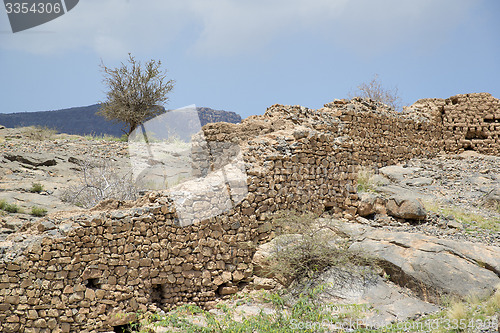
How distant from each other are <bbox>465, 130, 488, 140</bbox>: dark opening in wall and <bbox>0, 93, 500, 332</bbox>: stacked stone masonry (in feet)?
28.9

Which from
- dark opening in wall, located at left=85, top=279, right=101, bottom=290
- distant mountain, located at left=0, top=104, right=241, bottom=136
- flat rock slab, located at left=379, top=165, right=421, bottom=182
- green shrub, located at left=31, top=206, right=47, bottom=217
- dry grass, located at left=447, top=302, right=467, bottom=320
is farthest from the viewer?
distant mountain, located at left=0, top=104, right=241, bottom=136

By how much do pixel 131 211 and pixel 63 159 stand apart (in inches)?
457

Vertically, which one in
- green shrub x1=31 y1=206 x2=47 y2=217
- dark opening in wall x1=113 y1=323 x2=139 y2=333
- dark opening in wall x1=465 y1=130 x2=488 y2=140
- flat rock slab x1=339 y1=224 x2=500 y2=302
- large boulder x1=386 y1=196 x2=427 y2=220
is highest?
green shrub x1=31 y1=206 x2=47 y2=217

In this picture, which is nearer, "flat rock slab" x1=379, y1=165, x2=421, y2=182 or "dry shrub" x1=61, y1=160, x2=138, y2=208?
"dry shrub" x1=61, y1=160, x2=138, y2=208

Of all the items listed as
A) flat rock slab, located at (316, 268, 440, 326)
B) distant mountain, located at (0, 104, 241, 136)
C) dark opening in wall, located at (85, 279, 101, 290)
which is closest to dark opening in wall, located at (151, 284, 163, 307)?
dark opening in wall, located at (85, 279, 101, 290)

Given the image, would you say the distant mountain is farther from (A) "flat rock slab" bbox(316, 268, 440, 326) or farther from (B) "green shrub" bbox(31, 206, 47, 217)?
(A) "flat rock slab" bbox(316, 268, 440, 326)

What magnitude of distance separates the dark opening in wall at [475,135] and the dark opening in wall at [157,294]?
1453cm

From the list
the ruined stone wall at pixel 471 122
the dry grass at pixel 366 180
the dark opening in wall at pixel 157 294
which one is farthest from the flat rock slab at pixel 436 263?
the ruined stone wall at pixel 471 122

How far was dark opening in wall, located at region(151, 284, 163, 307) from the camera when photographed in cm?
746

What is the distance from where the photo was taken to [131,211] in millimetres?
7332

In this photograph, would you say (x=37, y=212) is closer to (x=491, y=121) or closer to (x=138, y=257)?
(x=138, y=257)

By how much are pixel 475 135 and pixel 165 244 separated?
1457cm

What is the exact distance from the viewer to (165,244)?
7492mm

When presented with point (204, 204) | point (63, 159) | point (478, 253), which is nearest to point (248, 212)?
point (204, 204)
